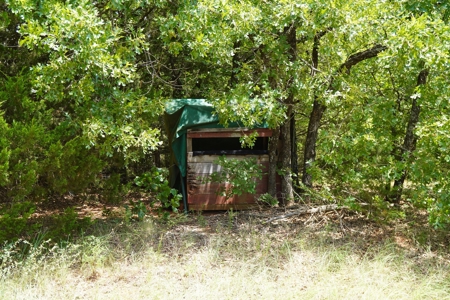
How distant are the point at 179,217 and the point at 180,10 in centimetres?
288

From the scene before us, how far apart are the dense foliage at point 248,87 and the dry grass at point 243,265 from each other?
1.90 ft

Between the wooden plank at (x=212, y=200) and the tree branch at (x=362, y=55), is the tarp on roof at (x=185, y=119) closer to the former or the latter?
the wooden plank at (x=212, y=200)

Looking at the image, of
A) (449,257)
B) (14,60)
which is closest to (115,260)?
(14,60)

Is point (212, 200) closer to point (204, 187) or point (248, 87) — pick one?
point (204, 187)

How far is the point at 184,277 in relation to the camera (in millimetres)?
4801

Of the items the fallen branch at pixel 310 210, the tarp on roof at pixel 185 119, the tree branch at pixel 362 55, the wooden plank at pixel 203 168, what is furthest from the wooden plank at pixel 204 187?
the tree branch at pixel 362 55

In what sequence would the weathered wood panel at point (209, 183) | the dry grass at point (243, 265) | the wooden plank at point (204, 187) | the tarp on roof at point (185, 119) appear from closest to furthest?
the dry grass at point (243, 265) < the tarp on roof at point (185, 119) < the weathered wood panel at point (209, 183) < the wooden plank at point (204, 187)

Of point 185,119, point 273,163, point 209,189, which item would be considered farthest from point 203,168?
point 273,163

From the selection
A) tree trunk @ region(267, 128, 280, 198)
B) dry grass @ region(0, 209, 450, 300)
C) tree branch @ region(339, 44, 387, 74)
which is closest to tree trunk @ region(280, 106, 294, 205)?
tree trunk @ region(267, 128, 280, 198)

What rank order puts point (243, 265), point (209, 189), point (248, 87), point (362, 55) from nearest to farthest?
point (243, 265) → point (248, 87) → point (362, 55) → point (209, 189)

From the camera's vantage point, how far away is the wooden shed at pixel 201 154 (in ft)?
22.0

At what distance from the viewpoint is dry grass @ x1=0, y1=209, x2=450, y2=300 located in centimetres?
441

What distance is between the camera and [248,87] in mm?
5508

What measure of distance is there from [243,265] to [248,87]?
1.94 metres
